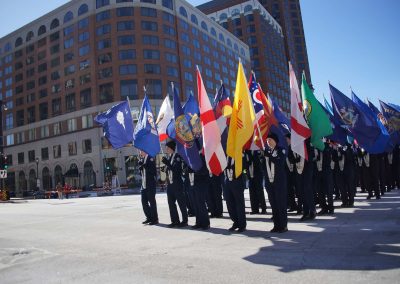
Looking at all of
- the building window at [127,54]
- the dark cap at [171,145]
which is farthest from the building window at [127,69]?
the dark cap at [171,145]

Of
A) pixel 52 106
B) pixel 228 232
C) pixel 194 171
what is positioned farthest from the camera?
pixel 52 106

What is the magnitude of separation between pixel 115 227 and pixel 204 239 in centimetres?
356

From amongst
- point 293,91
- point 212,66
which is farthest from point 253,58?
point 293,91

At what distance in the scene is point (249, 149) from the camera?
28.9ft

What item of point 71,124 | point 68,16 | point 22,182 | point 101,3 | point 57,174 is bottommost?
point 22,182

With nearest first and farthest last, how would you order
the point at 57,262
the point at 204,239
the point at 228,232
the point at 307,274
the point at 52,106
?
the point at 307,274 → the point at 57,262 → the point at 204,239 → the point at 228,232 → the point at 52,106

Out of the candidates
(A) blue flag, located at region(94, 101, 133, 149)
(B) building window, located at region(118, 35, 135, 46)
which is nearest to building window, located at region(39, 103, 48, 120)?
(B) building window, located at region(118, 35, 135, 46)

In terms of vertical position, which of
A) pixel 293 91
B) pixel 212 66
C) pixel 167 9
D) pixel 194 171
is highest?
pixel 167 9

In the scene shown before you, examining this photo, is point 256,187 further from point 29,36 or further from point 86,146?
point 29,36

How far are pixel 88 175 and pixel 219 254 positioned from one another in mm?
53840

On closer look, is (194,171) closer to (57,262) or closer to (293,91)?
(293,91)

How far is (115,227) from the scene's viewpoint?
9.98 m

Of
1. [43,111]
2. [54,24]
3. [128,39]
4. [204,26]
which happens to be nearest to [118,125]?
[128,39]

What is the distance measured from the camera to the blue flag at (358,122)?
420 inches
